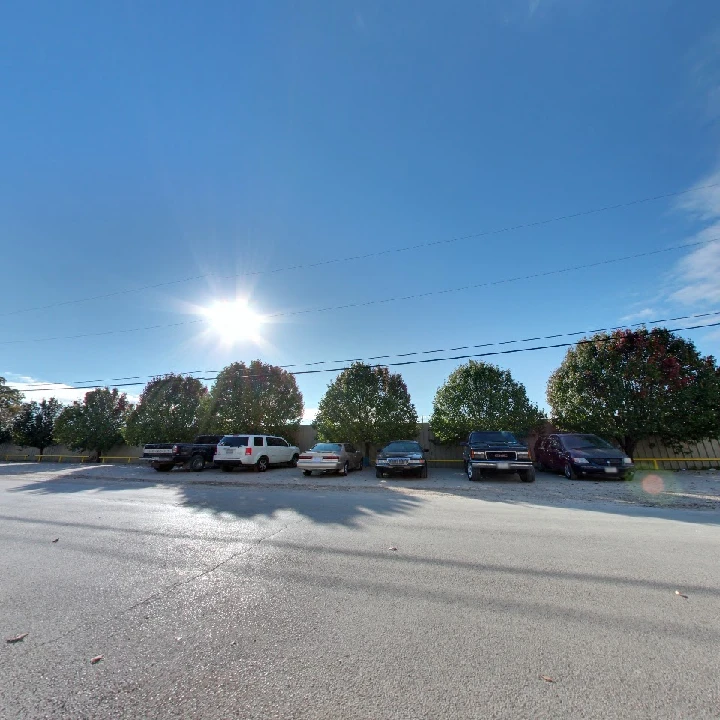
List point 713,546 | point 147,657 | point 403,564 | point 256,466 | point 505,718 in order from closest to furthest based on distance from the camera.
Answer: point 505,718 → point 147,657 → point 403,564 → point 713,546 → point 256,466

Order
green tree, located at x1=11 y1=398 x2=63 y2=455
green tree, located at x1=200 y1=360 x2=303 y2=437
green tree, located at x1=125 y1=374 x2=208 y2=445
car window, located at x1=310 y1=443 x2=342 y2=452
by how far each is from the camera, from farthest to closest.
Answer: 1. green tree, located at x1=11 y1=398 x2=63 y2=455
2. green tree, located at x1=125 y1=374 x2=208 y2=445
3. green tree, located at x1=200 y1=360 x2=303 y2=437
4. car window, located at x1=310 y1=443 x2=342 y2=452

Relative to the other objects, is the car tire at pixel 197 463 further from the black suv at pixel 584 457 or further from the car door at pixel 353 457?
the black suv at pixel 584 457

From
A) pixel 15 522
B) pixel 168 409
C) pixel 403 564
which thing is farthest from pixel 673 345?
pixel 168 409

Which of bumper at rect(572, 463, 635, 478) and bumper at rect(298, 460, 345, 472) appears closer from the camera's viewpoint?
bumper at rect(572, 463, 635, 478)

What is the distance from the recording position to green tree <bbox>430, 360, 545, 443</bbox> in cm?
1808

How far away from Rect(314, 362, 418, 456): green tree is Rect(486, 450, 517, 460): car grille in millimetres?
6867

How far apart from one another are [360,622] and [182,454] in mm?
17419

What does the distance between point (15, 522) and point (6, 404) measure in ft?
Result: 117

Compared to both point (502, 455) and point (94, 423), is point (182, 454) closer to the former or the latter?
point (94, 423)

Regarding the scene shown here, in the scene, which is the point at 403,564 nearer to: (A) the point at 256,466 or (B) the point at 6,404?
(A) the point at 256,466

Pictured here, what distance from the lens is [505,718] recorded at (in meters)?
1.94

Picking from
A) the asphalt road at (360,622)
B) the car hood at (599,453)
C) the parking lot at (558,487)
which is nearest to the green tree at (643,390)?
the parking lot at (558,487)

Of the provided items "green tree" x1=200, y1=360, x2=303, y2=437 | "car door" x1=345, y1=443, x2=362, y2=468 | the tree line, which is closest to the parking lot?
"car door" x1=345, y1=443, x2=362, y2=468

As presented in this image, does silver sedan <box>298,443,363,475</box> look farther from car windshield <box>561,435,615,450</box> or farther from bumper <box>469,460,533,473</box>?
car windshield <box>561,435,615,450</box>
